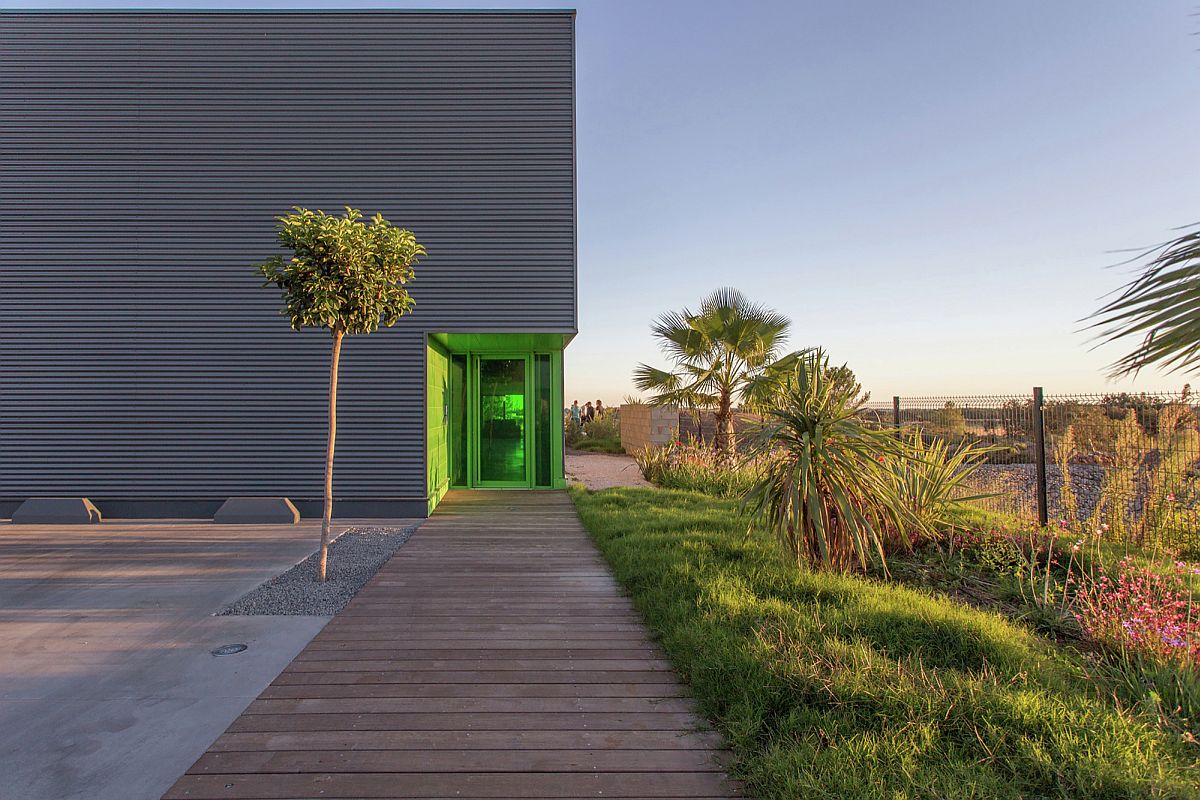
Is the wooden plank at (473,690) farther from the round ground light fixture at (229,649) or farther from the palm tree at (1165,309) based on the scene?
the palm tree at (1165,309)

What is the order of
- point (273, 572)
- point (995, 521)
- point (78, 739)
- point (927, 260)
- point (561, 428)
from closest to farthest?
point (78, 739) → point (273, 572) → point (995, 521) → point (561, 428) → point (927, 260)

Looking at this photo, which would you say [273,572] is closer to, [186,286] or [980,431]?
[186,286]

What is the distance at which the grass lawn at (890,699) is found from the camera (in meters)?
1.75

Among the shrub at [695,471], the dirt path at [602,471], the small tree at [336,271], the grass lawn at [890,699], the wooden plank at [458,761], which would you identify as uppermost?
the small tree at [336,271]

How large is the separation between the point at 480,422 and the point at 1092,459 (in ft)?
25.7

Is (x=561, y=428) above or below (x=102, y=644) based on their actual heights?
above

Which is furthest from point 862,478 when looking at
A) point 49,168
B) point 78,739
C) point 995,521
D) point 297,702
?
point 49,168

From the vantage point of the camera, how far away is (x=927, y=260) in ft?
35.0

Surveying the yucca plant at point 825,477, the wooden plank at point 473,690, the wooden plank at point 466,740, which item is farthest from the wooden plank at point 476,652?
the yucca plant at point 825,477

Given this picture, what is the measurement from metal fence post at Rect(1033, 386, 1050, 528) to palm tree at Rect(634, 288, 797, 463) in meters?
3.69

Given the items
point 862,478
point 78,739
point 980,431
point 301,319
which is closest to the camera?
point 78,739

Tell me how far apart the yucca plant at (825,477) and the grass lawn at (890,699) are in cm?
34

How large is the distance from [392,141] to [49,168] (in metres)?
4.44

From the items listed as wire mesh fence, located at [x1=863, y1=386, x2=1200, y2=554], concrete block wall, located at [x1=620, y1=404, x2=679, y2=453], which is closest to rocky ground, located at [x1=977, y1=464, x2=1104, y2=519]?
wire mesh fence, located at [x1=863, y1=386, x2=1200, y2=554]
